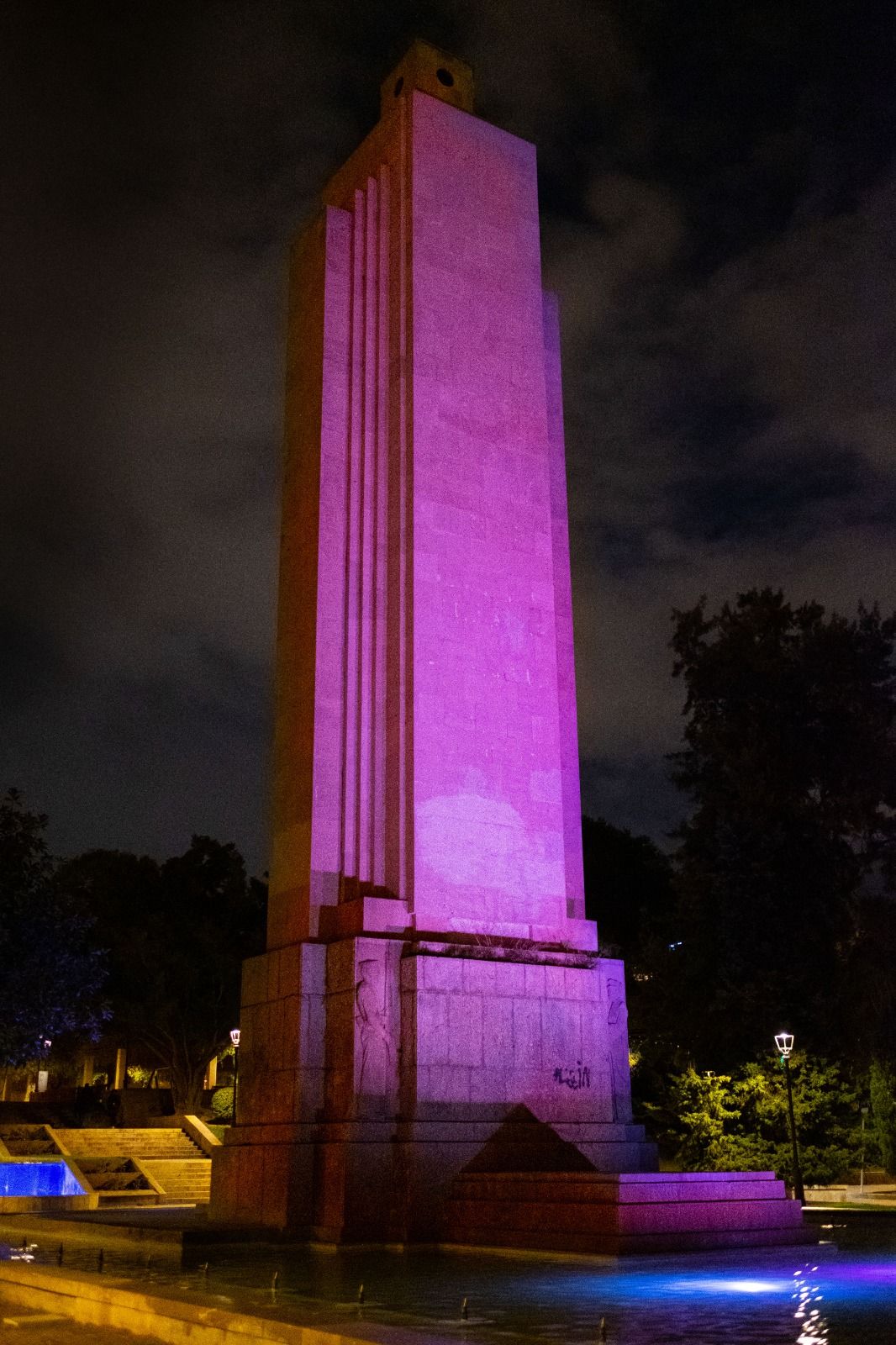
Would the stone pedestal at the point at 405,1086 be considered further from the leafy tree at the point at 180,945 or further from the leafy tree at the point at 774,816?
the leafy tree at the point at 180,945

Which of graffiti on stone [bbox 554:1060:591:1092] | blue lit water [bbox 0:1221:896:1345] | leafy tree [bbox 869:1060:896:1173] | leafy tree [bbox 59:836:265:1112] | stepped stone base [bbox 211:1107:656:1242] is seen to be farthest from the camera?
leafy tree [bbox 59:836:265:1112]

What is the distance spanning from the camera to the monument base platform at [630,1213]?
13.3 metres

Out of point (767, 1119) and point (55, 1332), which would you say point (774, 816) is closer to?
point (767, 1119)

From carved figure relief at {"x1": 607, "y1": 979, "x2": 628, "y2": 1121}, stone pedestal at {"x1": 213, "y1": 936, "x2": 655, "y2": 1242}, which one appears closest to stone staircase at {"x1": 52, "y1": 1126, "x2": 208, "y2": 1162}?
stone pedestal at {"x1": 213, "y1": 936, "x2": 655, "y2": 1242}

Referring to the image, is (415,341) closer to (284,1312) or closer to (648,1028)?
(284,1312)

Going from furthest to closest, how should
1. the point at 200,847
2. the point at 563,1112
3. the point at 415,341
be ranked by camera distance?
the point at 200,847 < the point at 415,341 < the point at 563,1112

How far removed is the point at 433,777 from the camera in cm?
1880

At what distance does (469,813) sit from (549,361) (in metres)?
8.93

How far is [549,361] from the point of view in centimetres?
2316

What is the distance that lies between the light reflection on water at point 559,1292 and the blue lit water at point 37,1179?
56.6 feet

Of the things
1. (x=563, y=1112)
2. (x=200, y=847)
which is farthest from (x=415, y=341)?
(x=200, y=847)

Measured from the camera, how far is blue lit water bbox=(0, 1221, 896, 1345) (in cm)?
782

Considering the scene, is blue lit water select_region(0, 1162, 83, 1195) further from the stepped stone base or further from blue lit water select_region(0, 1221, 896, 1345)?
blue lit water select_region(0, 1221, 896, 1345)

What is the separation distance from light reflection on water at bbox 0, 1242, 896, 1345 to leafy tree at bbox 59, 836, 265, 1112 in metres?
35.6
